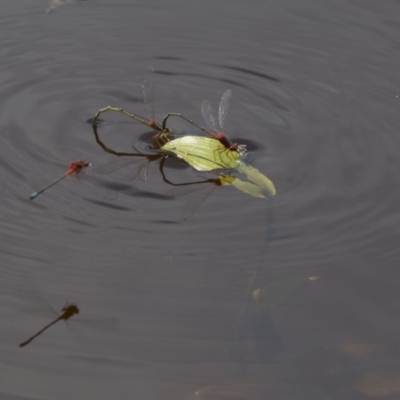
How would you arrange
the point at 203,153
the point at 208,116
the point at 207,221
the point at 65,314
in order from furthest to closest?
1. the point at 208,116
2. the point at 203,153
3. the point at 207,221
4. the point at 65,314

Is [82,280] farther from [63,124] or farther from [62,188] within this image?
[63,124]

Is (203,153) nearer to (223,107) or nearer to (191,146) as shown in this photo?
(191,146)

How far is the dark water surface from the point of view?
2176mm

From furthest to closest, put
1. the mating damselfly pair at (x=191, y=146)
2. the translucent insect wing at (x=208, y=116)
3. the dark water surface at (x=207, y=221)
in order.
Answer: the translucent insect wing at (x=208, y=116), the mating damselfly pair at (x=191, y=146), the dark water surface at (x=207, y=221)

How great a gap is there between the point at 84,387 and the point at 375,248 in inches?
40.5

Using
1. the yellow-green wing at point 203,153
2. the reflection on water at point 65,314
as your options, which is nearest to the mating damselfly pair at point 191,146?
the yellow-green wing at point 203,153

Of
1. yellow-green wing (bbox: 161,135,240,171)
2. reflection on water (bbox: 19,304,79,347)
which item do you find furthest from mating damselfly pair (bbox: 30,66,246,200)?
reflection on water (bbox: 19,304,79,347)

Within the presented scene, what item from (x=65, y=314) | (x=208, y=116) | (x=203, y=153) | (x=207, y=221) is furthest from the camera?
(x=208, y=116)

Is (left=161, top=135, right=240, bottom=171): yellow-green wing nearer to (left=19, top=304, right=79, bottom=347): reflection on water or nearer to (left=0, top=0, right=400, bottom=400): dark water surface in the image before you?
(left=0, top=0, right=400, bottom=400): dark water surface

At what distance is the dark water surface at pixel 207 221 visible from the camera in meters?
2.18

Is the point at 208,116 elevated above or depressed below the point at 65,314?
above

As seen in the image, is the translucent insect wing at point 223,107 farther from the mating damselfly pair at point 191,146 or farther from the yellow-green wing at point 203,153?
the yellow-green wing at point 203,153

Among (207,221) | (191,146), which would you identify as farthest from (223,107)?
(207,221)

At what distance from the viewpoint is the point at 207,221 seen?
8.72 feet
